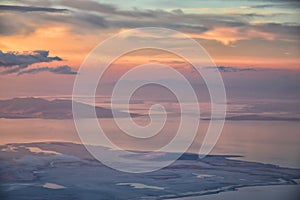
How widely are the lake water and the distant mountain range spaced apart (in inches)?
1.7

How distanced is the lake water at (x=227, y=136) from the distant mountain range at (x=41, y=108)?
0.04 metres

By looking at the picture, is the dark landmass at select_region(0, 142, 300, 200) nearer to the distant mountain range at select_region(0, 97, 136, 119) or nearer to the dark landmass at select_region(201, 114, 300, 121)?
the distant mountain range at select_region(0, 97, 136, 119)

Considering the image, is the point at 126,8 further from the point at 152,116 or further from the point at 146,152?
the point at 146,152

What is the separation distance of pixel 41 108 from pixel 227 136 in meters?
1.53

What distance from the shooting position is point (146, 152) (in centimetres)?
429

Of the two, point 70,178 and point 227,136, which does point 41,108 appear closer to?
point 70,178

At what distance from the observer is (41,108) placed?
4.33 m

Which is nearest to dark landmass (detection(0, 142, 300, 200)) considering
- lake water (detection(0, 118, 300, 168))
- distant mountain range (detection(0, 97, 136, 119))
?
lake water (detection(0, 118, 300, 168))

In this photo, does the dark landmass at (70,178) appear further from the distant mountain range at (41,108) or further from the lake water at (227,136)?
the distant mountain range at (41,108)

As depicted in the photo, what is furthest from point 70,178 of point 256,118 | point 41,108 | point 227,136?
point 256,118

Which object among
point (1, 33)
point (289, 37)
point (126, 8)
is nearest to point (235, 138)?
point (289, 37)

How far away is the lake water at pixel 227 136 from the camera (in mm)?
4266

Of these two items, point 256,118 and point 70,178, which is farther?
point 256,118

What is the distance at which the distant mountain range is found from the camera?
4266mm
